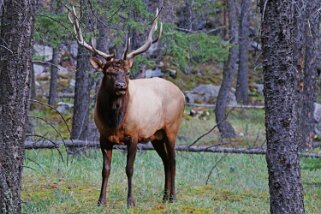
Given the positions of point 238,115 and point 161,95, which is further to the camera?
point 238,115

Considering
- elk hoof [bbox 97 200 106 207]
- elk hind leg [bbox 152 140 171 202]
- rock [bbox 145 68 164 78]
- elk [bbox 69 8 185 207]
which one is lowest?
elk hoof [bbox 97 200 106 207]

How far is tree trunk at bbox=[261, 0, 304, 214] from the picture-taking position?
5.55 m

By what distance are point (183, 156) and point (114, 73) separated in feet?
20.7

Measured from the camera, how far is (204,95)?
92.8ft

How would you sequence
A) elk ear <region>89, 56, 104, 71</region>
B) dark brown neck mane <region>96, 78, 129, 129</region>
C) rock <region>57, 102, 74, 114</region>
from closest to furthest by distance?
1. dark brown neck mane <region>96, 78, 129, 129</region>
2. elk ear <region>89, 56, 104, 71</region>
3. rock <region>57, 102, 74, 114</region>

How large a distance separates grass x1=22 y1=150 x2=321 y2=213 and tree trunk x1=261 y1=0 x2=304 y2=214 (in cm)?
240

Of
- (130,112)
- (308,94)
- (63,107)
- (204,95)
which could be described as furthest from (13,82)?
(204,95)

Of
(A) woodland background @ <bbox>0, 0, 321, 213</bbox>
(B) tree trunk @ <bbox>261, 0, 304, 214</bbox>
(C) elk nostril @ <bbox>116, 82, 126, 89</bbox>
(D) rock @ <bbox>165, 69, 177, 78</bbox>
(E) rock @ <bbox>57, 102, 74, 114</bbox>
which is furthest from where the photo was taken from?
(D) rock @ <bbox>165, 69, 177, 78</bbox>

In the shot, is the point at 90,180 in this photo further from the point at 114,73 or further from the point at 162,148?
the point at 114,73

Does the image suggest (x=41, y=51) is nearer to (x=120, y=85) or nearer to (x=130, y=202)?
(x=120, y=85)

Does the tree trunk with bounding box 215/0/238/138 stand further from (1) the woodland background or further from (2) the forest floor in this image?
(2) the forest floor

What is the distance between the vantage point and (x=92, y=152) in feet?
45.6

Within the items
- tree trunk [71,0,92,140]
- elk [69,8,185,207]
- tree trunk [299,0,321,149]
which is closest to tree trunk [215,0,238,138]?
tree trunk [299,0,321,149]

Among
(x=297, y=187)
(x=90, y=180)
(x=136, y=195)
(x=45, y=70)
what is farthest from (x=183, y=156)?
(x=45, y=70)
